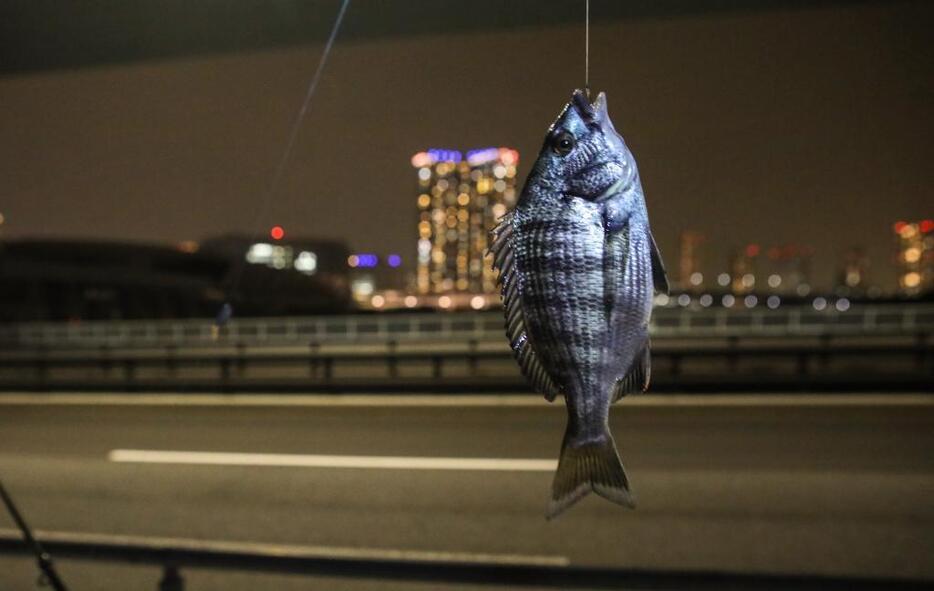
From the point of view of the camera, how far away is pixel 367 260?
209cm

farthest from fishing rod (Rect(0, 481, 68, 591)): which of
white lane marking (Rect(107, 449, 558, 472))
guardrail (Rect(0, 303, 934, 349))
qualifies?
guardrail (Rect(0, 303, 934, 349))

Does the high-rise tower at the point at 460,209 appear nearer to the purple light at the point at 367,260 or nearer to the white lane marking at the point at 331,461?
the purple light at the point at 367,260

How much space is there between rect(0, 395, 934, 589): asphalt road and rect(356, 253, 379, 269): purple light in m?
2.03

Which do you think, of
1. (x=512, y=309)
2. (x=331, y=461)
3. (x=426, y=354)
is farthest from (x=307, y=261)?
(x=426, y=354)

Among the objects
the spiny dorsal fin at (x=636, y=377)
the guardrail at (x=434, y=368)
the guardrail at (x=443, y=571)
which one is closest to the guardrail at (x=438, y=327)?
the guardrail at (x=434, y=368)

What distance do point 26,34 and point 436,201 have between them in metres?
2.20

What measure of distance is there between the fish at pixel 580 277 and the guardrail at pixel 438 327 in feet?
26.6

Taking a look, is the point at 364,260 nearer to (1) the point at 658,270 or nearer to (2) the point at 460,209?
(2) the point at 460,209

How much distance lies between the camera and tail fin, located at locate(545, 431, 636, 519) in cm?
84

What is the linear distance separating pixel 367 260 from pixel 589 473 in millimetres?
1340

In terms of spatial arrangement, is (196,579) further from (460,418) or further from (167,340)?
(167,340)

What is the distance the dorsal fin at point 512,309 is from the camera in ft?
2.77

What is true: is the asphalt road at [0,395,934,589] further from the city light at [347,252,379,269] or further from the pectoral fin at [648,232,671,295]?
the pectoral fin at [648,232,671,295]

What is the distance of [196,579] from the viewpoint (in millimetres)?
3969
